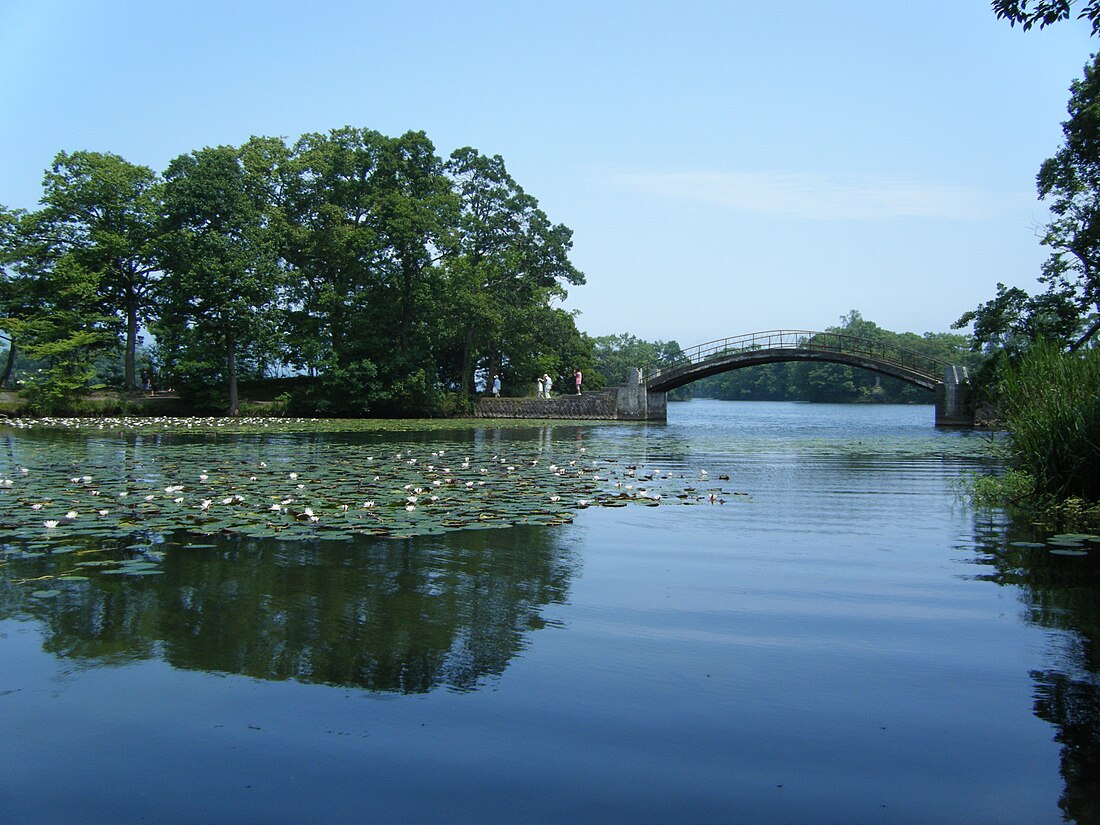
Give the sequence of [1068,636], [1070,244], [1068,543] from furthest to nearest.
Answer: [1070,244]
[1068,543]
[1068,636]

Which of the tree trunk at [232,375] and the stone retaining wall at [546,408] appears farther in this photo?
the stone retaining wall at [546,408]

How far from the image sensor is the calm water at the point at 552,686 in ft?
10.7

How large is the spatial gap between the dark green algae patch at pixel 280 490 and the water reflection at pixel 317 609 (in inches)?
16.0

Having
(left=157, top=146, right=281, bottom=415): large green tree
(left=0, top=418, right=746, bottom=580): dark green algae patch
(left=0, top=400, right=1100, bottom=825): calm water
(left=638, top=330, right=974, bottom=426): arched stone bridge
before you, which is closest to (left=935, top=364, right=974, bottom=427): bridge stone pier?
(left=638, top=330, right=974, bottom=426): arched stone bridge

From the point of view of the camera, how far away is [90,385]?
3984 centimetres

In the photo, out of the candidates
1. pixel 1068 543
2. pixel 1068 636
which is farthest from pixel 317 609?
pixel 1068 543

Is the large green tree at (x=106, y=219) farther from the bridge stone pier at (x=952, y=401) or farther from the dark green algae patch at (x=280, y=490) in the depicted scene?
the bridge stone pier at (x=952, y=401)

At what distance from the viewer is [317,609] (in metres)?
5.68

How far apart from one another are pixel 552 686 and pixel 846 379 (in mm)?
108564

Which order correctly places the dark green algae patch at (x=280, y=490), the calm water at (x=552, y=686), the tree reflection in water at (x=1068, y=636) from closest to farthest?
the calm water at (x=552, y=686)
the tree reflection in water at (x=1068, y=636)
the dark green algae patch at (x=280, y=490)

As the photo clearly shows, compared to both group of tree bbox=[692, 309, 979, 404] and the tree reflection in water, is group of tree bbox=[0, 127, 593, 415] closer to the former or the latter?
the tree reflection in water

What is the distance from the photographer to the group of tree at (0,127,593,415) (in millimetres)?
37031

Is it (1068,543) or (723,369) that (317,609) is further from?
(723,369)

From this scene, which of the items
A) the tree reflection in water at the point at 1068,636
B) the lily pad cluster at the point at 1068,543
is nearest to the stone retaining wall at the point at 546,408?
the tree reflection in water at the point at 1068,636
